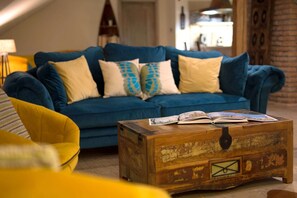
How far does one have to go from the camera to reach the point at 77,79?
3.28m

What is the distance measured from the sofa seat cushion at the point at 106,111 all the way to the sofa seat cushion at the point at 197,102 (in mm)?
109

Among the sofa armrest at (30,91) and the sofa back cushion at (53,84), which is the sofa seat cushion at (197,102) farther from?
the sofa armrest at (30,91)

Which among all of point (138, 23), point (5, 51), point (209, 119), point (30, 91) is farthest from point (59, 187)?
point (138, 23)

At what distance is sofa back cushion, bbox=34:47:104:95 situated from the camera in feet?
11.2

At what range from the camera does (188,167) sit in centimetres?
223

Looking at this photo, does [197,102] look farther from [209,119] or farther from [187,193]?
[187,193]

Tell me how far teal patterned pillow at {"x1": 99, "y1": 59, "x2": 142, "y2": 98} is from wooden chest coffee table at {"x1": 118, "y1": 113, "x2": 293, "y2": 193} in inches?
39.7

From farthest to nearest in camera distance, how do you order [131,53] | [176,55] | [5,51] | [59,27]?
[59,27], [5,51], [176,55], [131,53]

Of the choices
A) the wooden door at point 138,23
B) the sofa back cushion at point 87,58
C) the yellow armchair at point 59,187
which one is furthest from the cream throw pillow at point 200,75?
the wooden door at point 138,23

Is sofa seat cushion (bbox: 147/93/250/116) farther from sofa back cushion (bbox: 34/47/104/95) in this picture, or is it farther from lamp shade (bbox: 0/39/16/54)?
lamp shade (bbox: 0/39/16/54)

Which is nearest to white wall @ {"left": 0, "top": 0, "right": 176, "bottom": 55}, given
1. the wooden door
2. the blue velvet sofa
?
the wooden door

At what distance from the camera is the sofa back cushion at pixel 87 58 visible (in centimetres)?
342

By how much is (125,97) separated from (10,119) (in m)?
1.59

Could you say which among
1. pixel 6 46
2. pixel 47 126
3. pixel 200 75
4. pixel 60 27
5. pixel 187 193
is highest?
pixel 60 27
